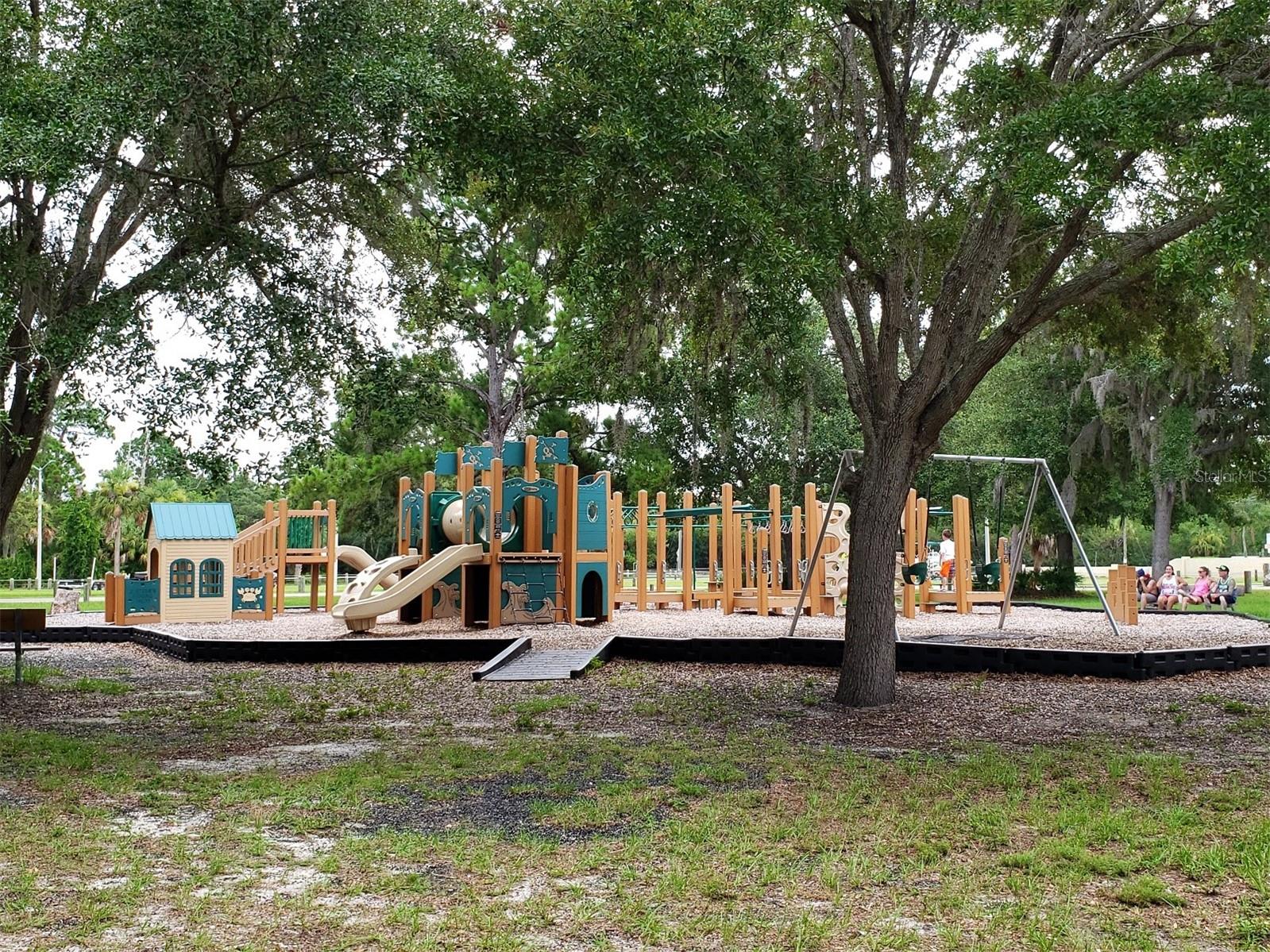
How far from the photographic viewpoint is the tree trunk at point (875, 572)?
926cm

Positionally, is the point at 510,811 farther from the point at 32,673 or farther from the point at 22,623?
the point at 32,673

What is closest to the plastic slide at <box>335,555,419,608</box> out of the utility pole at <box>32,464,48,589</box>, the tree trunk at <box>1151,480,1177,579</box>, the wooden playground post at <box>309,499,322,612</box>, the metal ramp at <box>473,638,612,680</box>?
the metal ramp at <box>473,638,612,680</box>

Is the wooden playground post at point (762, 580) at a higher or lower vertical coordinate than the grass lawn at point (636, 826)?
higher

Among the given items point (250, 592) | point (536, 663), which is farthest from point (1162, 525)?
point (250, 592)

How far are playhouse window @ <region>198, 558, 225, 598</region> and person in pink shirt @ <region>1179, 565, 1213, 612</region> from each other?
17.2 metres

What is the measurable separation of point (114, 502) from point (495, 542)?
108 feet

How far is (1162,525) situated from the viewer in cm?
2739

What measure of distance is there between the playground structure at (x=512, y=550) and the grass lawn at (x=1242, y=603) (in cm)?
1057

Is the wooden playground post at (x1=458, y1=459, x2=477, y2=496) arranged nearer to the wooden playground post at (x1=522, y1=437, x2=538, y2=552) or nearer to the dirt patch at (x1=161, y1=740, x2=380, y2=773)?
the wooden playground post at (x1=522, y1=437, x2=538, y2=552)

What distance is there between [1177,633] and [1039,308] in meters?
8.20

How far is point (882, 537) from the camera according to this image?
9.30 metres

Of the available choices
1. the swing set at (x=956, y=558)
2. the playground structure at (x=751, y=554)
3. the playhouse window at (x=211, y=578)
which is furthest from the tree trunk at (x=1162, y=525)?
the playhouse window at (x=211, y=578)

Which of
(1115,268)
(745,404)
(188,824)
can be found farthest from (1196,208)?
(745,404)

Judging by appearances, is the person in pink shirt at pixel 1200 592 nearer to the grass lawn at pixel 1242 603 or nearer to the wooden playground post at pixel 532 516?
the grass lawn at pixel 1242 603
